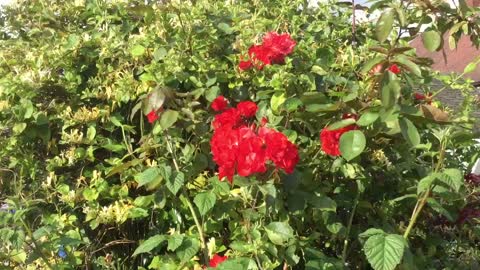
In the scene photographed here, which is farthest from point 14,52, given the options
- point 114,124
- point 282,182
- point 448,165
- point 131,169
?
point 448,165

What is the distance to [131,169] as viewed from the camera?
97.8 inches

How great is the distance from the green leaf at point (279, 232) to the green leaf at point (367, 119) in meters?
0.40

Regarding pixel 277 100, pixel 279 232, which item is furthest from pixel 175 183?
pixel 277 100

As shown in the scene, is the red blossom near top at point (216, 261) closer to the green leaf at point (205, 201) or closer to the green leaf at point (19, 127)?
the green leaf at point (205, 201)

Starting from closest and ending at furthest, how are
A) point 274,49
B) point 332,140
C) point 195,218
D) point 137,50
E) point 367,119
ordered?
point 367,119 < point 332,140 < point 195,218 < point 274,49 < point 137,50

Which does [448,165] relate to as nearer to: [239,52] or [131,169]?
[239,52]

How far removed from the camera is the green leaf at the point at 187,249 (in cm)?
210

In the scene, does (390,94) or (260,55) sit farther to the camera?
(260,55)

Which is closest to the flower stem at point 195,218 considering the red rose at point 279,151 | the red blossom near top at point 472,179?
the red rose at point 279,151

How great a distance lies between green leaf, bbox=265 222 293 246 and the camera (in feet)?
6.41

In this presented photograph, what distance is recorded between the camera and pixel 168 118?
6.61ft

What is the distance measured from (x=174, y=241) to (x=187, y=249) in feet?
0.21

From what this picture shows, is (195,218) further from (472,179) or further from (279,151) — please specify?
(472,179)

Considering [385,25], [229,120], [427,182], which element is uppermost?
[385,25]
